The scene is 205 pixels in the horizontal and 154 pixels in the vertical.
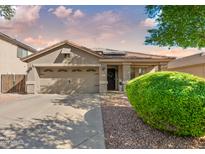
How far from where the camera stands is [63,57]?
18.3 metres

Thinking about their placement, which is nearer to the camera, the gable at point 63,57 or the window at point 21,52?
the gable at point 63,57

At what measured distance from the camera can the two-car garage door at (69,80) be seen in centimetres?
1872

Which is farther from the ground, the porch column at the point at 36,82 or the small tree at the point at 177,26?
the small tree at the point at 177,26

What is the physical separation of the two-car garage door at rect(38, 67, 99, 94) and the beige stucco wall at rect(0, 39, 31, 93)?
16.8 ft

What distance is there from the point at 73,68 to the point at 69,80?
1.02 m

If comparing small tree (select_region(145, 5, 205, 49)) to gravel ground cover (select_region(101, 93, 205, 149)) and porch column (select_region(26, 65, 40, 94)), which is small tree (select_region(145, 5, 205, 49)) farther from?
porch column (select_region(26, 65, 40, 94))

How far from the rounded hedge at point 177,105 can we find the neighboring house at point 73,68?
11613 millimetres

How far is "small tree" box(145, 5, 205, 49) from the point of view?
9.50m

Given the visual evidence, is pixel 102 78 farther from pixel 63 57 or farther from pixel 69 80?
pixel 63 57

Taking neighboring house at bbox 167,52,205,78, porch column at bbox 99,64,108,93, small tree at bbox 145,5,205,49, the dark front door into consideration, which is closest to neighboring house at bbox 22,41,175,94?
porch column at bbox 99,64,108,93

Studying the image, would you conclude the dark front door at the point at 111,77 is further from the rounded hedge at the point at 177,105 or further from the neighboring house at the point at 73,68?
the rounded hedge at the point at 177,105

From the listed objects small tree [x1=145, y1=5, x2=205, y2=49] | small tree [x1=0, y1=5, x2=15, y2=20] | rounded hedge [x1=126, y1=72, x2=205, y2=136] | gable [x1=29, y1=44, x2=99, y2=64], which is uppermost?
small tree [x1=0, y1=5, x2=15, y2=20]

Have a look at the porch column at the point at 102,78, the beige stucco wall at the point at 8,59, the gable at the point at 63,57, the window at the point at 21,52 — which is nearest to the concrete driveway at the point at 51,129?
the porch column at the point at 102,78

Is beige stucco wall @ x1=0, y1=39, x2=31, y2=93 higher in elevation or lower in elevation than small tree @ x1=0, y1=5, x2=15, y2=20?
lower
